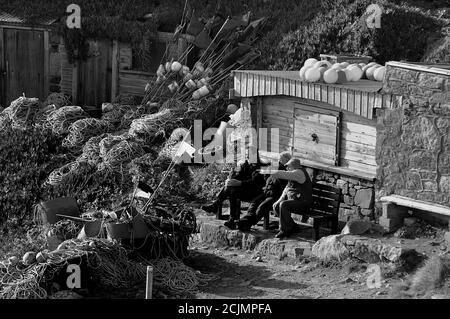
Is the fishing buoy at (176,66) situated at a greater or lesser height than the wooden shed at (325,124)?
greater

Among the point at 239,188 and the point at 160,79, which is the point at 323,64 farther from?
the point at 160,79

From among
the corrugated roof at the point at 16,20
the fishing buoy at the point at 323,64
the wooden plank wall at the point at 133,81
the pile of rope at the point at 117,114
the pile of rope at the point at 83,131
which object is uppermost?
the corrugated roof at the point at 16,20

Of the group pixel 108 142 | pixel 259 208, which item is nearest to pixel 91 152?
pixel 108 142

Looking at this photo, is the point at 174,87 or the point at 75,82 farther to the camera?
the point at 75,82

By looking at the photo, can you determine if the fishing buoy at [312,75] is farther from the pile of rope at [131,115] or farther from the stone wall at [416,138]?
the pile of rope at [131,115]

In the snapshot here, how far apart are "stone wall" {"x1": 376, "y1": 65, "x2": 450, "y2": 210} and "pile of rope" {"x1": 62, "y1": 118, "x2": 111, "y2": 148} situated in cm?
668

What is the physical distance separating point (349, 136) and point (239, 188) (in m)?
1.80

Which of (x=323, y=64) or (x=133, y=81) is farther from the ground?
(x=323, y=64)

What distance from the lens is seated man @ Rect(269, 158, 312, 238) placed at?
15.9 meters

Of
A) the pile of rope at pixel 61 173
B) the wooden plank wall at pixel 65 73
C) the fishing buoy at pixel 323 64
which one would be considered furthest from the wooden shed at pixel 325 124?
the wooden plank wall at pixel 65 73

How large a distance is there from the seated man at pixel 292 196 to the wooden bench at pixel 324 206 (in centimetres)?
18

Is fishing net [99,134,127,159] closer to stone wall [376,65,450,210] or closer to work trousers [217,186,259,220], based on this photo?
work trousers [217,186,259,220]

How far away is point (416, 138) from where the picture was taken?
15422mm

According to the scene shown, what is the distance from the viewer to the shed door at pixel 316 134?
55.5ft
